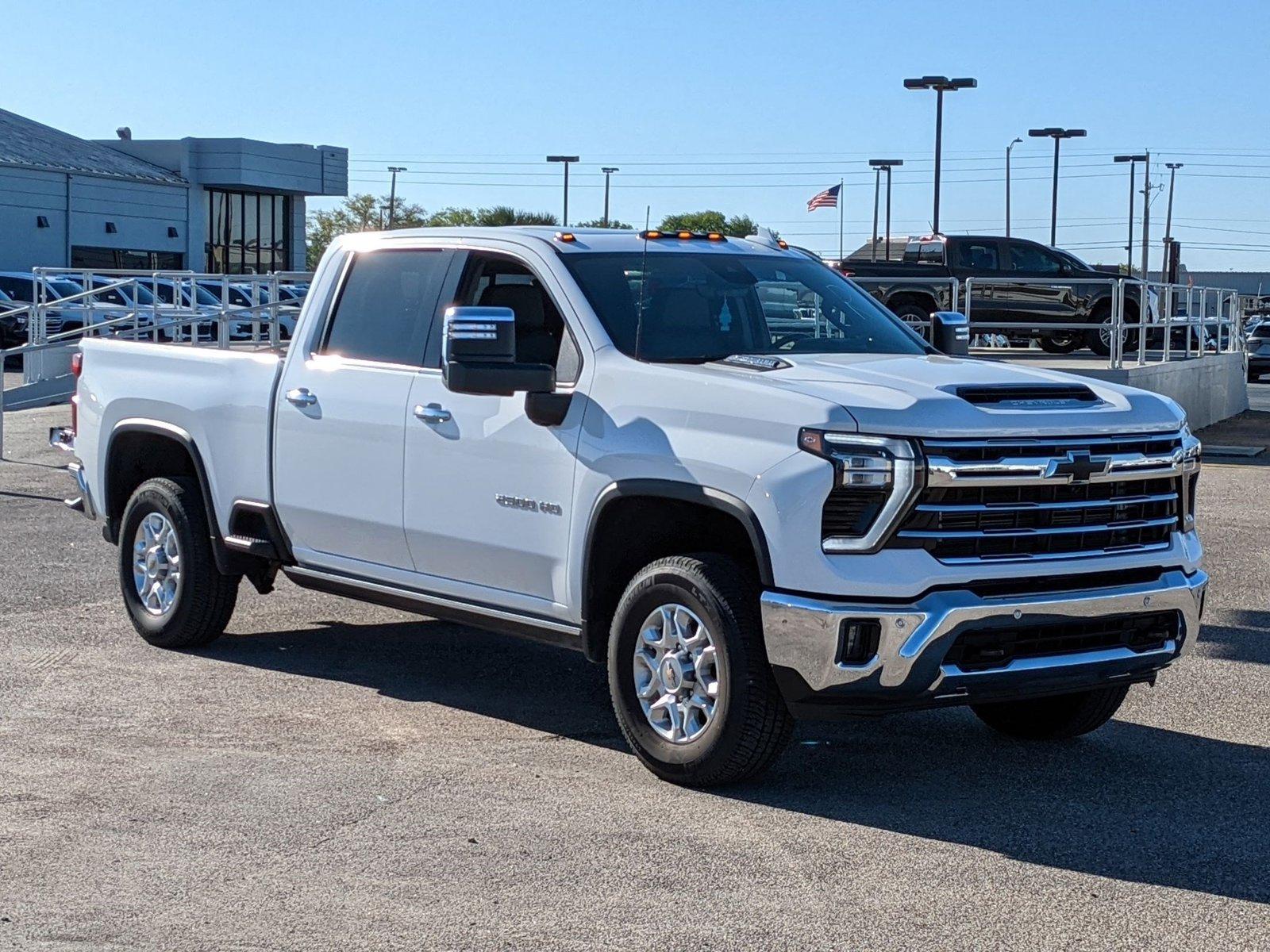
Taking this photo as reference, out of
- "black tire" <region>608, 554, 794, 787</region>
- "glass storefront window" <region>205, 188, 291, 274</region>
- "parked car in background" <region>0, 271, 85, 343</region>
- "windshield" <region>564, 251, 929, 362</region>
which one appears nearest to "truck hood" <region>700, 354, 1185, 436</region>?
"windshield" <region>564, 251, 929, 362</region>

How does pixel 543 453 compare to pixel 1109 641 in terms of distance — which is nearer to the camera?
pixel 1109 641

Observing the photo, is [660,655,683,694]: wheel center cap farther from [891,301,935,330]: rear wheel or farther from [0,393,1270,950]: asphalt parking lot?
[891,301,935,330]: rear wheel

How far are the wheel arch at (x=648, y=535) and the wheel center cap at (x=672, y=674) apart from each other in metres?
0.42

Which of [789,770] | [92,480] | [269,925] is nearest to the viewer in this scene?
[269,925]

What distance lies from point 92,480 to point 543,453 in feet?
11.1

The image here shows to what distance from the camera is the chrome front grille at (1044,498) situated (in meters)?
5.66

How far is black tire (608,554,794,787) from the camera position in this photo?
585cm

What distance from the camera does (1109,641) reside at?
6055mm

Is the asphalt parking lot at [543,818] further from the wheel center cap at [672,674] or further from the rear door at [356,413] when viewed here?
the rear door at [356,413]

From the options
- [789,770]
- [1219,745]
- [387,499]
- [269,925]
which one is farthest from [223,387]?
[1219,745]

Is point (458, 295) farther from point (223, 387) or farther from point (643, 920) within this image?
point (643, 920)

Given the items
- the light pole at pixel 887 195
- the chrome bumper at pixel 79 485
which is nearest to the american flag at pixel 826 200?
the light pole at pixel 887 195

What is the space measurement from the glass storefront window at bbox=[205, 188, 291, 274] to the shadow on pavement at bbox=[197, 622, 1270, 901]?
192 feet

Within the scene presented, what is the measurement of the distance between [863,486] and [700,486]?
61 cm
